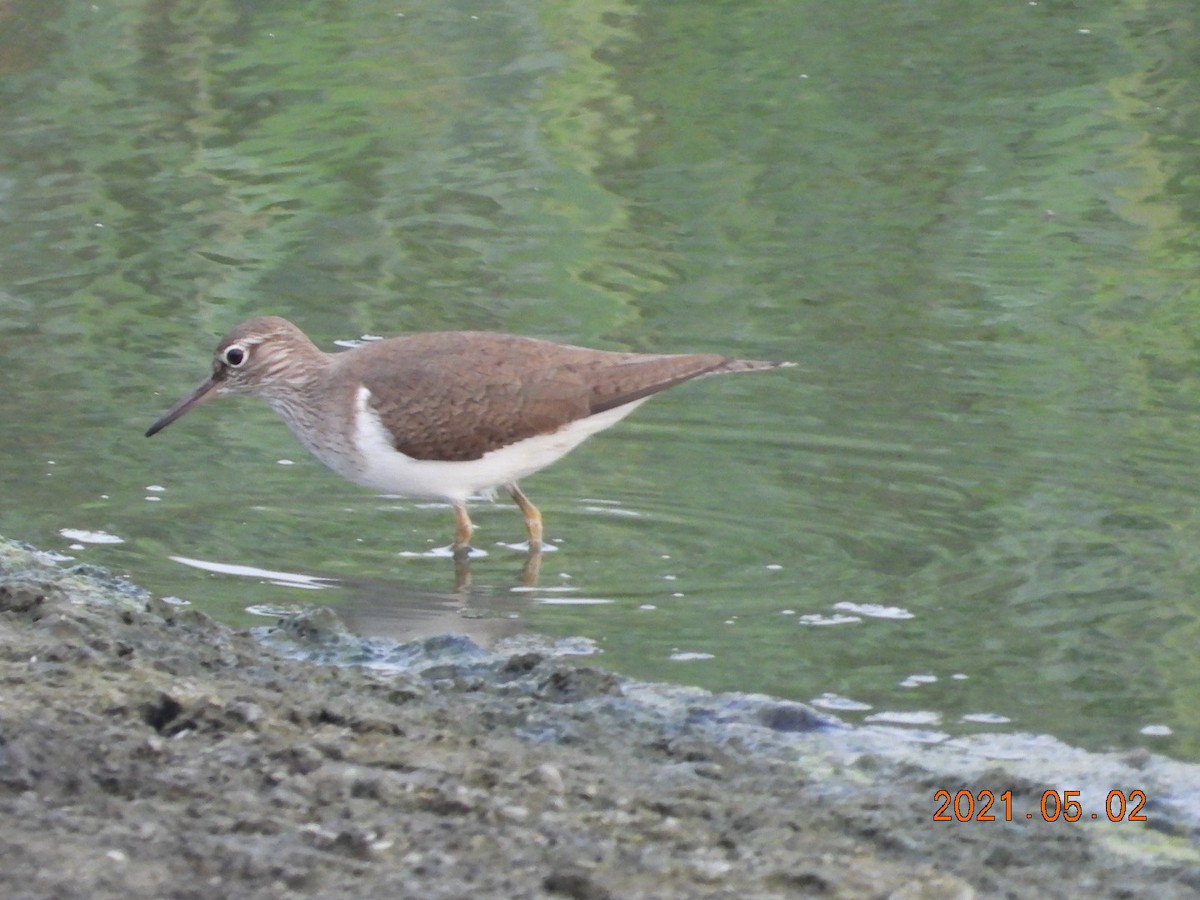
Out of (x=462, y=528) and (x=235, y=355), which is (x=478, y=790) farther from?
(x=235, y=355)

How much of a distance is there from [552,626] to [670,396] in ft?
9.78

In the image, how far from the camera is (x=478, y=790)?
4.78 meters

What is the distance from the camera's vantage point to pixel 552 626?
713cm

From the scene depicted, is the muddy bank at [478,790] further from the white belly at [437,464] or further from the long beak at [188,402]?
the long beak at [188,402]

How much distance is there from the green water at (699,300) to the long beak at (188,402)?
0.88ft

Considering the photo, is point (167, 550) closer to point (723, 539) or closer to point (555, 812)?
point (723, 539)

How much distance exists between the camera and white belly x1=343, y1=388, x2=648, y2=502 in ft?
26.7

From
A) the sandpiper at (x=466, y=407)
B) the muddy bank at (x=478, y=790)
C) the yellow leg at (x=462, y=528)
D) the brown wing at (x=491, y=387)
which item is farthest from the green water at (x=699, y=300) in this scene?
the muddy bank at (x=478, y=790)

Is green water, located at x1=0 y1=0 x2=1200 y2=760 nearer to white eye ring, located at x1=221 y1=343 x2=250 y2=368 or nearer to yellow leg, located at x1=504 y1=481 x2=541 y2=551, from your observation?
yellow leg, located at x1=504 y1=481 x2=541 y2=551

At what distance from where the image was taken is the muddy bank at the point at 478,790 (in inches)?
169

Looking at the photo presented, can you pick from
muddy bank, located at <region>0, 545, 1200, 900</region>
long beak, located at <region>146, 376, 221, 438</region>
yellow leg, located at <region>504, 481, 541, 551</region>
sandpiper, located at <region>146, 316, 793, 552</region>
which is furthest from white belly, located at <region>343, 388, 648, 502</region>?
muddy bank, located at <region>0, 545, 1200, 900</region>

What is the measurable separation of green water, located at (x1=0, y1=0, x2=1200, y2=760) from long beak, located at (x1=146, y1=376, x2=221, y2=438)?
0.88ft
